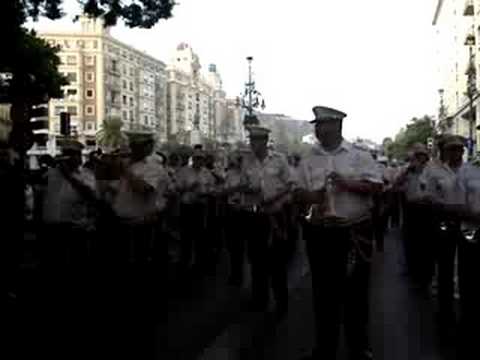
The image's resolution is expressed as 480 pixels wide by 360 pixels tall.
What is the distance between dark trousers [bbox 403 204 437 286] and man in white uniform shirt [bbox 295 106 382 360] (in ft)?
11.9

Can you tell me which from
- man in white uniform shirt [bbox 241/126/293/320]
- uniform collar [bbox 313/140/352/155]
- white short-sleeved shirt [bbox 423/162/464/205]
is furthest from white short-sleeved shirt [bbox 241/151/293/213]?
uniform collar [bbox 313/140/352/155]

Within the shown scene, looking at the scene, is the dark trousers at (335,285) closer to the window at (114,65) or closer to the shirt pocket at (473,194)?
the shirt pocket at (473,194)

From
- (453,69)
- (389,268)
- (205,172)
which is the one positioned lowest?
(389,268)

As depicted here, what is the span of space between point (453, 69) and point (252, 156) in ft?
251

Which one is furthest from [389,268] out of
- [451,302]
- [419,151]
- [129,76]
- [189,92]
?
[189,92]

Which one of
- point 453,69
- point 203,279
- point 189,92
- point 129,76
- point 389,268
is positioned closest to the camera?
point 203,279

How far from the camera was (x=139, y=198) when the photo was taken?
844 centimetres

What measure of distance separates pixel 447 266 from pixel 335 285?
7.78 feet

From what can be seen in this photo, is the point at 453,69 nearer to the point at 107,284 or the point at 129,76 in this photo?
the point at 107,284

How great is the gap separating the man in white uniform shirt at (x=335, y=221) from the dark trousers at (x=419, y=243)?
3614mm

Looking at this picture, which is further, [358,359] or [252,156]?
[252,156]

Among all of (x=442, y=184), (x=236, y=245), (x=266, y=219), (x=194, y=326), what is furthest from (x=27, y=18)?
(x=442, y=184)

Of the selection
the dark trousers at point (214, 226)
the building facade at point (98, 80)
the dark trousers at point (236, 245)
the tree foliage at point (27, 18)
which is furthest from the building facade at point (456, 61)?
the building facade at point (98, 80)

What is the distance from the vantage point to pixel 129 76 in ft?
520
